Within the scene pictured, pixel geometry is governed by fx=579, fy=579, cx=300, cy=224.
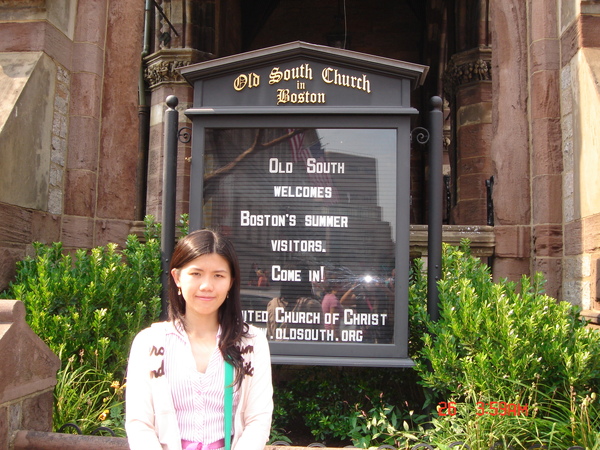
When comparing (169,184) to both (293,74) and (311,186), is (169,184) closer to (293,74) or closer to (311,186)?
(311,186)

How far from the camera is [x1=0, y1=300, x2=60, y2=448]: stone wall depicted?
2869 mm

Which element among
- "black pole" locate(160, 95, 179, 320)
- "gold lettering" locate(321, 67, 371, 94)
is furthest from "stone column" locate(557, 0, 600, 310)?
"black pole" locate(160, 95, 179, 320)

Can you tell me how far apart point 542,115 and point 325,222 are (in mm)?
2866

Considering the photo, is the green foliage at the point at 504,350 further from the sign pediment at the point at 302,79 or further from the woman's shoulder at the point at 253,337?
the woman's shoulder at the point at 253,337

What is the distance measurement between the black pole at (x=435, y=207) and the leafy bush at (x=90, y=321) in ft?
6.21

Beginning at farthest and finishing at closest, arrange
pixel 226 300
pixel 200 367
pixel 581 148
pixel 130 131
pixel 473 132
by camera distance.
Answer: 1. pixel 473 132
2. pixel 130 131
3. pixel 581 148
4. pixel 226 300
5. pixel 200 367

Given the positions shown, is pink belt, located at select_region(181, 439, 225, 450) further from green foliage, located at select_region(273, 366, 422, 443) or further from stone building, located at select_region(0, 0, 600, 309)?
stone building, located at select_region(0, 0, 600, 309)

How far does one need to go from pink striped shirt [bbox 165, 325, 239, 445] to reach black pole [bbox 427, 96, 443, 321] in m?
1.86

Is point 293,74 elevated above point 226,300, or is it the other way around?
point 293,74

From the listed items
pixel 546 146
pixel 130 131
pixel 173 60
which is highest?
pixel 173 60

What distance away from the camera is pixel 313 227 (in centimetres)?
340

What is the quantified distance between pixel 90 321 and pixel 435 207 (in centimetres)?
231

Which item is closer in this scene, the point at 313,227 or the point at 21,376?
the point at 21,376

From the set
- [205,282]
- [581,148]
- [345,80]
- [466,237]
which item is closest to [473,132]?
[466,237]
